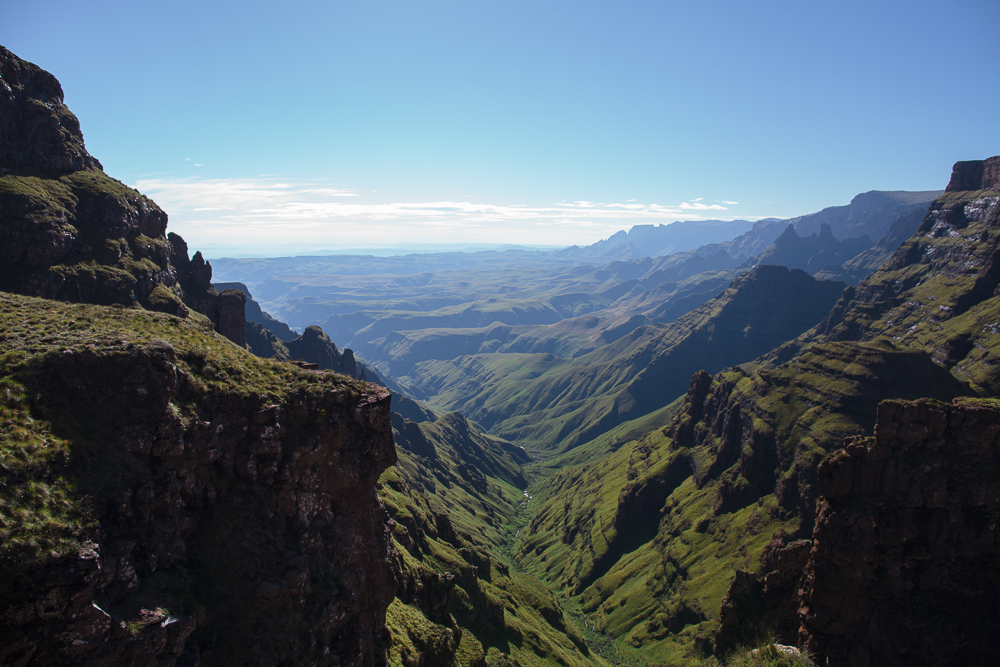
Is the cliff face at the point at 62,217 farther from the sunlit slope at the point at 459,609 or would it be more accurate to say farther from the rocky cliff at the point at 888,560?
the rocky cliff at the point at 888,560

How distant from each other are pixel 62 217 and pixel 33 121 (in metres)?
28.2

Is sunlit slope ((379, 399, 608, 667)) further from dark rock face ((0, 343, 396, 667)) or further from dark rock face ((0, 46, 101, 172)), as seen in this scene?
dark rock face ((0, 46, 101, 172))

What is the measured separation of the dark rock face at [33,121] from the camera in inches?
4131

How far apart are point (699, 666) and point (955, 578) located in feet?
101

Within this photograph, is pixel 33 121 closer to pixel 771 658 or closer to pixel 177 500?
pixel 177 500

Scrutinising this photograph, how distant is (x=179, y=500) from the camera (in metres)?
37.4

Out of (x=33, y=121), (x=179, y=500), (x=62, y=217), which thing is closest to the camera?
(x=179, y=500)

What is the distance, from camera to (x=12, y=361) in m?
33.8

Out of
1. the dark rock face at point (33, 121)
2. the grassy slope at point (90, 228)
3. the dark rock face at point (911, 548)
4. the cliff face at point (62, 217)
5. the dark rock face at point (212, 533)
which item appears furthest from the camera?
the dark rock face at point (33, 121)

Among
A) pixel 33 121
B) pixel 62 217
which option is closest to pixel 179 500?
pixel 62 217

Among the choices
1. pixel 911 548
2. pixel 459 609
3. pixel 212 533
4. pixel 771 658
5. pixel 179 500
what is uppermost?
pixel 179 500

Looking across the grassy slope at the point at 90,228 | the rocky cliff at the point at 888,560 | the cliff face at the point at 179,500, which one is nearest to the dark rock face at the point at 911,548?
the rocky cliff at the point at 888,560

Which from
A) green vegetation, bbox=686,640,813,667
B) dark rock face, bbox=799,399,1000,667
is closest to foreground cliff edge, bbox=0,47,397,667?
green vegetation, bbox=686,640,813,667

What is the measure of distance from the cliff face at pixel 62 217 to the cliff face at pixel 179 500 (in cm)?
6327
